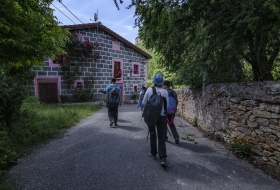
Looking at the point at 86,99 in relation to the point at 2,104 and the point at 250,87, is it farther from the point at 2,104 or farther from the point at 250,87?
the point at 250,87

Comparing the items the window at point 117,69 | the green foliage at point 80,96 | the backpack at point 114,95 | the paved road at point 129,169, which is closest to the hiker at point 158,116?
the paved road at point 129,169

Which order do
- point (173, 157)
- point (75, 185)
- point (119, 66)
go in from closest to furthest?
point (75, 185), point (173, 157), point (119, 66)

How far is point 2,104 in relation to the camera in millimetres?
4324

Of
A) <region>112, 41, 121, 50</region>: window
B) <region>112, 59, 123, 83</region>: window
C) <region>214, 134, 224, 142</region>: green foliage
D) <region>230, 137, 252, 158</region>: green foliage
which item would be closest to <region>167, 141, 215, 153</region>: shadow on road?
<region>230, 137, 252, 158</region>: green foliage

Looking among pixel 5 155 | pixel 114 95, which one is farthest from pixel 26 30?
pixel 114 95

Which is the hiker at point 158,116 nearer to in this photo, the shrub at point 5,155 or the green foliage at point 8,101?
the shrub at point 5,155

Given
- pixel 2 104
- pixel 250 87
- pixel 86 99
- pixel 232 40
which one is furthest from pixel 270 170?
pixel 86 99

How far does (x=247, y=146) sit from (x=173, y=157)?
170 centimetres

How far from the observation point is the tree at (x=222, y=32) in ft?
11.9

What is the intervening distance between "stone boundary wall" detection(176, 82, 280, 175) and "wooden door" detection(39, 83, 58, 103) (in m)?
11.7

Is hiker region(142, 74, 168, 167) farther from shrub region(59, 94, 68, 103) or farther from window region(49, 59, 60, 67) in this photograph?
window region(49, 59, 60, 67)

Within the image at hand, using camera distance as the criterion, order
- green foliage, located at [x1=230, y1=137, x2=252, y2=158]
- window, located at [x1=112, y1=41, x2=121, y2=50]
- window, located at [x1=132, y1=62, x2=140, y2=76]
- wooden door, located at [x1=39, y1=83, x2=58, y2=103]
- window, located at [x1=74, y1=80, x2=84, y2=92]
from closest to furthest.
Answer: green foliage, located at [x1=230, y1=137, x2=252, y2=158], wooden door, located at [x1=39, y1=83, x2=58, y2=103], window, located at [x1=74, y1=80, x2=84, y2=92], window, located at [x1=112, y1=41, x2=121, y2=50], window, located at [x1=132, y1=62, x2=140, y2=76]

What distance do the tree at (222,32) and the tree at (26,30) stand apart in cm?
351

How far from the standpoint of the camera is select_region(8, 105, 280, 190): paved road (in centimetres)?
276
